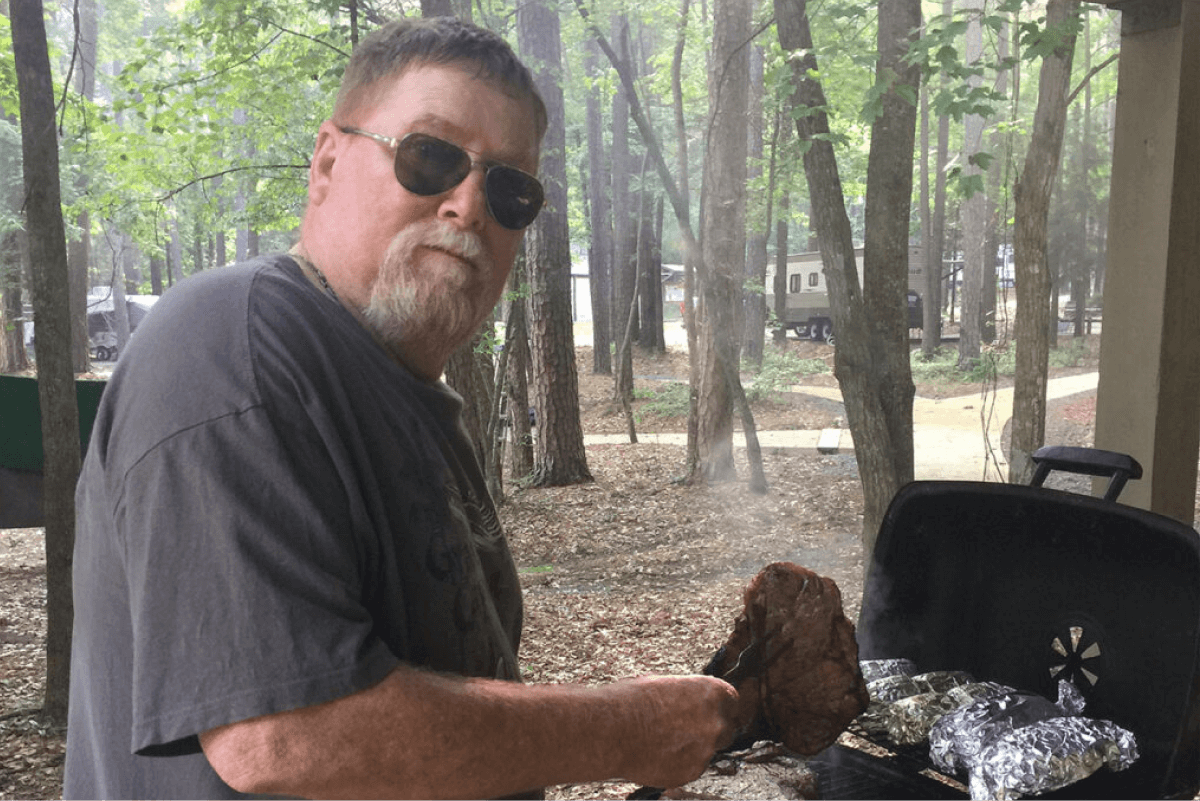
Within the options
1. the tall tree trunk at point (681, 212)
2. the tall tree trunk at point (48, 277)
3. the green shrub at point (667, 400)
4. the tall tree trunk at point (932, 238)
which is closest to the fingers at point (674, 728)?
the tall tree trunk at point (48, 277)

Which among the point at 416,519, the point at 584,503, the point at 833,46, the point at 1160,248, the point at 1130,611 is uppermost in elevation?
the point at 833,46

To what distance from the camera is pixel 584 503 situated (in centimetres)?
877

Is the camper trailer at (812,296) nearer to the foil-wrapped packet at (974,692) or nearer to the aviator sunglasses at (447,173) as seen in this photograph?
the foil-wrapped packet at (974,692)

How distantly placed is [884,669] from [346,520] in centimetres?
183

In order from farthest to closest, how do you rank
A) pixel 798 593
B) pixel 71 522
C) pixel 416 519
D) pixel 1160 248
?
1. pixel 71 522
2. pixel 1160 248
3. pixel 798 593
4. pixel 416 519

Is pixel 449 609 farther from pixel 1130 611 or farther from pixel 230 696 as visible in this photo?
pixel 1130 611

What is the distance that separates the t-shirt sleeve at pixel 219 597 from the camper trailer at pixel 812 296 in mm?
22069

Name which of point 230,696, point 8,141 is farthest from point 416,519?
point 8,141

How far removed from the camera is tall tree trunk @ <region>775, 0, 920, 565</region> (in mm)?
4520

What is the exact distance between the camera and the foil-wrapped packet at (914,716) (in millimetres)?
2162

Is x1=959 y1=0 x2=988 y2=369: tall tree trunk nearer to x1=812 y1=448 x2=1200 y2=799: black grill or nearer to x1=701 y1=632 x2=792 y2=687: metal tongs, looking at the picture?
x1=812 y1=448 x2=1200 y2=799: black grill

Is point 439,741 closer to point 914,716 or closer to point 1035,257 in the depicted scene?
point 914,716

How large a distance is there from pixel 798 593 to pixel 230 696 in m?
1.29

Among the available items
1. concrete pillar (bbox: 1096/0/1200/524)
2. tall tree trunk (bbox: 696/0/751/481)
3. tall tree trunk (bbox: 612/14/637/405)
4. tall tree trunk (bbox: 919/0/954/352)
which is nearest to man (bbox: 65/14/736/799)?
concrete pillar (bbox: 1096/0/1200/524)
